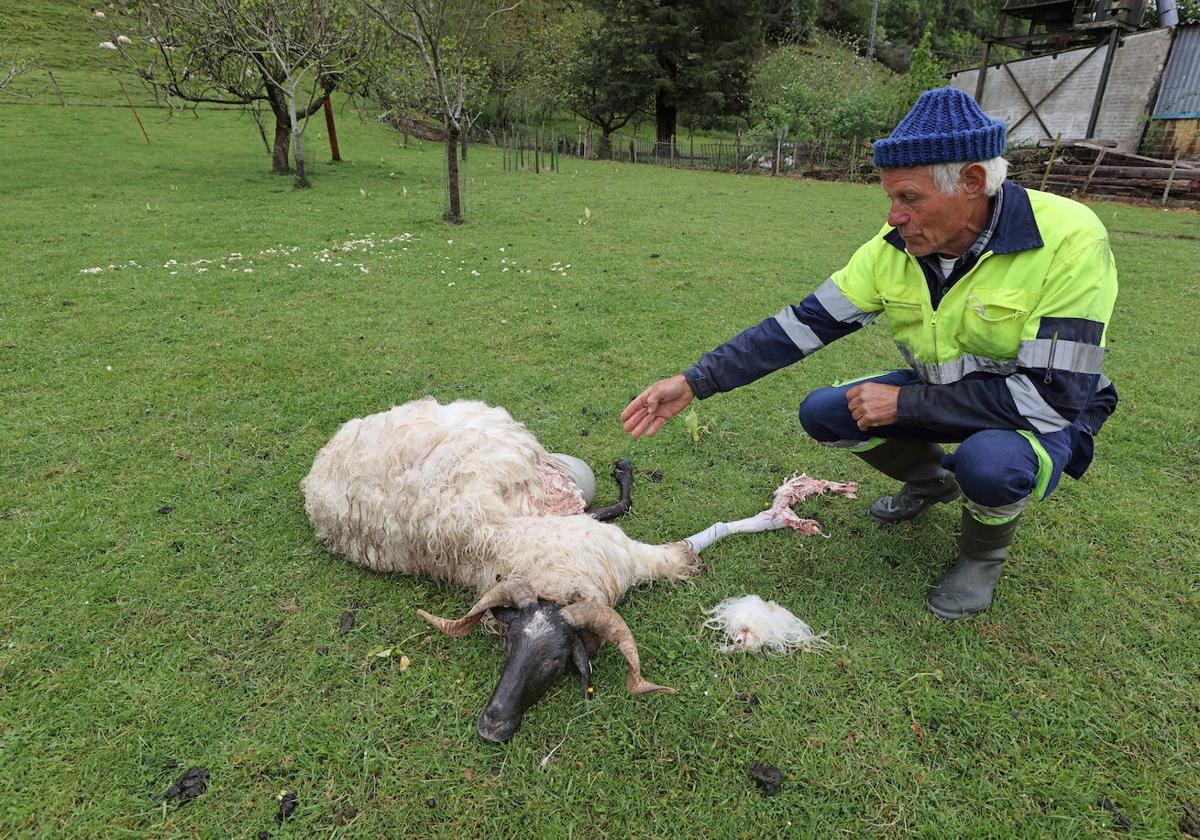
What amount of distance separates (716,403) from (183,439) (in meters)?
4.15

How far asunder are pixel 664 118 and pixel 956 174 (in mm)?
35130

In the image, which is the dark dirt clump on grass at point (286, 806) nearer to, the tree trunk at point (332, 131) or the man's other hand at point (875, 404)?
the man's other hand at point (875, 404)

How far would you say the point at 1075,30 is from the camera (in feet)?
65.5

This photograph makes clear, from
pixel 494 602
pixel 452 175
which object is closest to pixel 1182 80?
pixel 452 175

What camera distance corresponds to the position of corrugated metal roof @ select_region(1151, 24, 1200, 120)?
1750cm

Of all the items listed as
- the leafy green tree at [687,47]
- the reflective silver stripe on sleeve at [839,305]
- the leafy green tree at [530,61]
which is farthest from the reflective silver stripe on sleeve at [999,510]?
the leafy green tree at [530,61]

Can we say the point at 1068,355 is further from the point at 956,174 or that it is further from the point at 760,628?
the point at 760,628

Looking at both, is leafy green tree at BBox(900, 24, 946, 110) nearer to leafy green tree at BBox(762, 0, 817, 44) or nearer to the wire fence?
the wire fence

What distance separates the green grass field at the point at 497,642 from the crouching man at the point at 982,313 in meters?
0.64

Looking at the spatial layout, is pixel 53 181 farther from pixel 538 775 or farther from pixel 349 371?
pixel 538 775

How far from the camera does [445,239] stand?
426 inches

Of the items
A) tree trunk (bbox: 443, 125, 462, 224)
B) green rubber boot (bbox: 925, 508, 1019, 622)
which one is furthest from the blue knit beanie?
tree trunk (bbox: 443, 125, 462, 224)

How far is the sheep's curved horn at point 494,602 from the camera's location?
2828mm

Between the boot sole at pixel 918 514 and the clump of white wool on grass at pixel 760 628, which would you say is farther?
the boot sole at pixel 918 514
